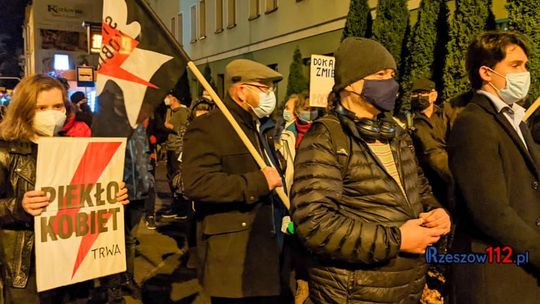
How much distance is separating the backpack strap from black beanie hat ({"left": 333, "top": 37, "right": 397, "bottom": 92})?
19 centimetres

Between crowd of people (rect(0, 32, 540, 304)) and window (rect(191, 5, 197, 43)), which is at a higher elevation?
window (rect(191, 5, 197, 43))

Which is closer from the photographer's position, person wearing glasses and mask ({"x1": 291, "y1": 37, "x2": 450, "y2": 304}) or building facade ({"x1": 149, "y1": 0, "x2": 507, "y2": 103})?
person wearing glasses and mask ({"x1": 291, "y1": 37, "x2": 450, "y2": 304})

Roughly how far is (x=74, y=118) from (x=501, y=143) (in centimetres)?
292

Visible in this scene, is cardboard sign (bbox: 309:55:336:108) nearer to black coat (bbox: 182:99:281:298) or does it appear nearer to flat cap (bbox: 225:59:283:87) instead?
flat cap (bbox: 225:59:283:87)

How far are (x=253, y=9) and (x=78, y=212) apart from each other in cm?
2255

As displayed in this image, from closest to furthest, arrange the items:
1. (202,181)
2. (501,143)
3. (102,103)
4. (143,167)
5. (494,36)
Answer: (501,143) < (494,36) < (202,181) < (102,103) < (143,167)

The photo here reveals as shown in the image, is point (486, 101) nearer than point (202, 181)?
Yes

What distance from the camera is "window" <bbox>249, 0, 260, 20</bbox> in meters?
24.8

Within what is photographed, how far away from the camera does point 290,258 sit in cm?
495

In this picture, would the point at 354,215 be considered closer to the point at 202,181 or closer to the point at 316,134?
the point at 316,134

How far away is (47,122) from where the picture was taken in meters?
3.60

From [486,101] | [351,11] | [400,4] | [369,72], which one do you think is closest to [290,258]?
[486,101]

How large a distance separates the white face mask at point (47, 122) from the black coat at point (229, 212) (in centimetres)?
82

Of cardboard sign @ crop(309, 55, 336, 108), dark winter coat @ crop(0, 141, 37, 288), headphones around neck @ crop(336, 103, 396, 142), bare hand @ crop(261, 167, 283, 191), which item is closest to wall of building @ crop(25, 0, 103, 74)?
cardboard sign @ crop(309, 55, 336, 108)
